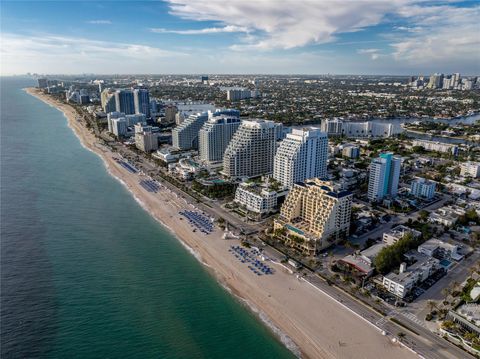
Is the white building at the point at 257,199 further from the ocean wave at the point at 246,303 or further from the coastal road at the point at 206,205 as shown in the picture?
the ocean wave at the point at 246,303

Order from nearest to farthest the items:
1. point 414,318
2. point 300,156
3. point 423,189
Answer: point 414,318 → point 300,156 → point 423,189

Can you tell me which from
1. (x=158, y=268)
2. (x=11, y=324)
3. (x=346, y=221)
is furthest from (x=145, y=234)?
(x=346, y=221)

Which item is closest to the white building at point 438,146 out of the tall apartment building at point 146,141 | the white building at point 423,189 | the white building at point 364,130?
the white building at point 364,130

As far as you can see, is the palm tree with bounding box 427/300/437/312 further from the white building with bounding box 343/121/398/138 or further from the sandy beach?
the white building with bounding box 343/121/398/138

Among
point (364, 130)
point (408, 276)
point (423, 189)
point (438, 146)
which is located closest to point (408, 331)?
point (408, 276)

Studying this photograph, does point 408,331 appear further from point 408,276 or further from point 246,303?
point 246,303

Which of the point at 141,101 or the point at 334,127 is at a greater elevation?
the point at 141,101

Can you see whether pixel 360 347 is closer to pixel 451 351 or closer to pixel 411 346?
pixel 411 346
